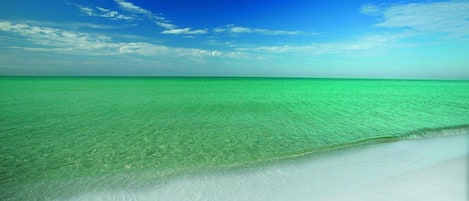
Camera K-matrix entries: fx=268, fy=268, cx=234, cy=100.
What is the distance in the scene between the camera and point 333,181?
17.1 feet

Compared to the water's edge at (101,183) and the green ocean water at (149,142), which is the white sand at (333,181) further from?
the green ocean water at (149,142)

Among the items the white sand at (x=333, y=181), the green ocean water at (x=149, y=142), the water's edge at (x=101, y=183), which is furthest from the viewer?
the green ocean water at (x=149, y=142)

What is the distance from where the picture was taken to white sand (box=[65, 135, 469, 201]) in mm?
4543

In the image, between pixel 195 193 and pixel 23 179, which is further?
pixel 23 179

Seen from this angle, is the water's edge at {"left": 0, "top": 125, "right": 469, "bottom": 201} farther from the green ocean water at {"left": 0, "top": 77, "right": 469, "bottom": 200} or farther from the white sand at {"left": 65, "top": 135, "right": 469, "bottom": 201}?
the white sand at {"left": 65, "top": 135, "right": 469, "bottom": 201}

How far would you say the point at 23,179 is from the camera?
5.76m

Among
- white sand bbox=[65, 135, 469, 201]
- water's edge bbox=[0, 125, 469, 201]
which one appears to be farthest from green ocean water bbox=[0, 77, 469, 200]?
white sand bbox=[65, 135, 469, 201]

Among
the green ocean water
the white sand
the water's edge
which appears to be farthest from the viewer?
the green ocean water

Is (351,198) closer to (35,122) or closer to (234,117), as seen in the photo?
(234,117)

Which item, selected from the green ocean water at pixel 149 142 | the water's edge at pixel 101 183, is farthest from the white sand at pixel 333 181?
the green ocean water at pixel 149 142

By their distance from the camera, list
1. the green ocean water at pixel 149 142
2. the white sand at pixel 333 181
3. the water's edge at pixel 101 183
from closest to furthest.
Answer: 1. the white sand at pixel 333 181
2. the water's edge at pixel 101 183
3. the green ocean water at pixel 149 142

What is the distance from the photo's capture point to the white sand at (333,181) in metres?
4.54

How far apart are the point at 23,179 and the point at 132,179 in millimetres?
2354

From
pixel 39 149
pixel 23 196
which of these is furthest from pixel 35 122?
pixel 23 196
